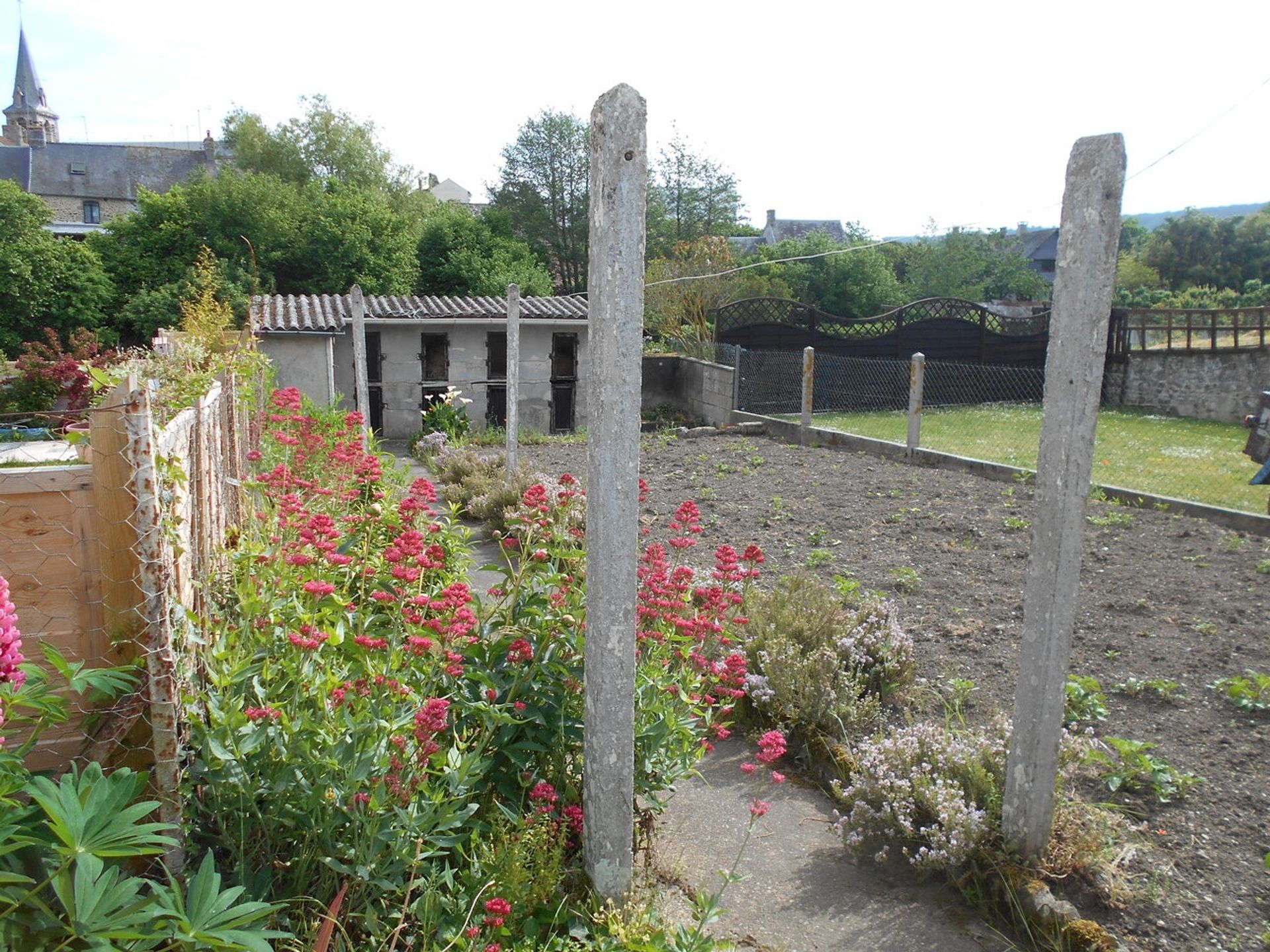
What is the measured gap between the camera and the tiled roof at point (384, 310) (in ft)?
50.8

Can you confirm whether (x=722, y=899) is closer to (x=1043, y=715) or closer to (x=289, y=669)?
(x=1043, y=715)

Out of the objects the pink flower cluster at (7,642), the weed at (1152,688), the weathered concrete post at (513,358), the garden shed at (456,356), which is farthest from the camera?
the garden shed at (456,356)

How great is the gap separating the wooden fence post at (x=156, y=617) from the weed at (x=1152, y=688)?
14.4ft

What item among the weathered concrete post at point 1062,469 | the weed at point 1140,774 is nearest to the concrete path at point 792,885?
the weathered concrete post at point 1062,469

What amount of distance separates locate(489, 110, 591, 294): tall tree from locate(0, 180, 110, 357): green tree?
78.1 ft

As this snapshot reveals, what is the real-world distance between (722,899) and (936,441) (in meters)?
12.9

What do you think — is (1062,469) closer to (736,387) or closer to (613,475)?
(613,475)

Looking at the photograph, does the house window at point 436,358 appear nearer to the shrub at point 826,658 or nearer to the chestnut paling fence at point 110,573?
the shrub at point 826,658

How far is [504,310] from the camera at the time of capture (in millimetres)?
17672

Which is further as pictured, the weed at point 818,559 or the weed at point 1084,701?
the weed at point 818,559

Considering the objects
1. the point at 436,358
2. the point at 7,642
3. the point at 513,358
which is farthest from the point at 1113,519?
the point at 436,358

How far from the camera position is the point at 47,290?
91.3 ft

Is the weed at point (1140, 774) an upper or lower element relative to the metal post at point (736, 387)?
lower

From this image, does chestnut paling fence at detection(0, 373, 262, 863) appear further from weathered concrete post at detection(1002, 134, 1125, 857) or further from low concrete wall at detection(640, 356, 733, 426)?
low concrete wall at detection(640, 356, 733, 426)
